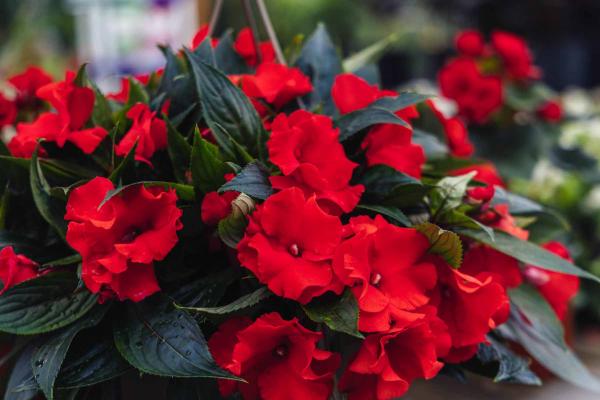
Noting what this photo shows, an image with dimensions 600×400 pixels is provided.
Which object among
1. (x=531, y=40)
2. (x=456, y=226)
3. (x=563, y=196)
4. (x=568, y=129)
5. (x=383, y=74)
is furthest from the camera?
(x=383, y=74)

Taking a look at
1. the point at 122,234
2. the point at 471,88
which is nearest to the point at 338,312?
the point at 122,234

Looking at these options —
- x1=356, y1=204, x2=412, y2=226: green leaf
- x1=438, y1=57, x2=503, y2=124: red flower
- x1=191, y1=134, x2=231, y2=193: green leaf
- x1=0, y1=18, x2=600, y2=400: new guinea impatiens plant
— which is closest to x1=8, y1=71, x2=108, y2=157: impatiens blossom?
x1=0, y1=18, x2=600, y2=400: new guinea impatiens plant

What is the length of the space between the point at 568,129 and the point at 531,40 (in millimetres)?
1651

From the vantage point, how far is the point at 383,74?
13.8 feet

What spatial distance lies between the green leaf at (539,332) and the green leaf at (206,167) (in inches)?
12.1

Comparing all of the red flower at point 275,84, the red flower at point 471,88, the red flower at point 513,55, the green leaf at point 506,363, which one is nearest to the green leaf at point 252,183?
the red flower at point 275,84

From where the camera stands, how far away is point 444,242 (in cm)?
49

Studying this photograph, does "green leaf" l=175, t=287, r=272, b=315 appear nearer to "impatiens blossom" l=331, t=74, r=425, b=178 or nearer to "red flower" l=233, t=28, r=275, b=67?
"impatiens blossom" l=331, t=74, r=425, b=178

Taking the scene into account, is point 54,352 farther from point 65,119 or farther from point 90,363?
point 65,119

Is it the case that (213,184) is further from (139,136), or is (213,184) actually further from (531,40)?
(531,40)

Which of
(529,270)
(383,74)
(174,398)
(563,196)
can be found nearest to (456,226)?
(529,270)

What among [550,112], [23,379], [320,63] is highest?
[320,63]

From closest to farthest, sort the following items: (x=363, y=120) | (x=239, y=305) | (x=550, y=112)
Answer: (x=239, y=305), (x=363, y=120), (x=550, y=112)

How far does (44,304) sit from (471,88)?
2.82 feet
